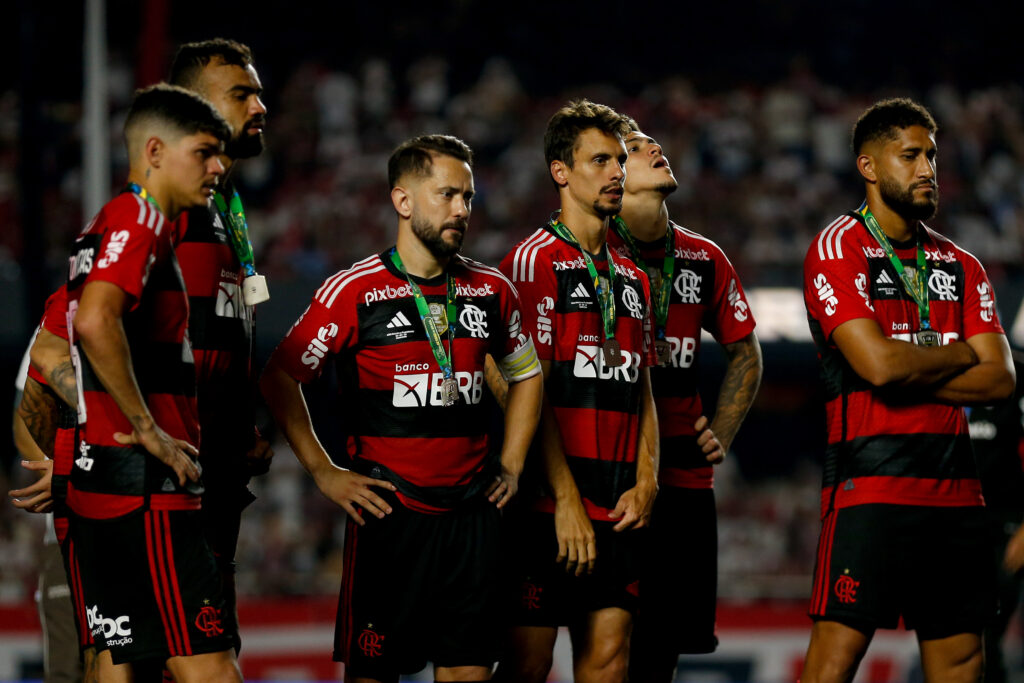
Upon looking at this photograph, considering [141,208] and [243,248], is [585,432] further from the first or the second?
[141,208]

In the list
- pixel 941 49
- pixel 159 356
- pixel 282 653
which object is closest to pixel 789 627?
pixel 282 653

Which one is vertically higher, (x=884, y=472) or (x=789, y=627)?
(x=884, y=472)

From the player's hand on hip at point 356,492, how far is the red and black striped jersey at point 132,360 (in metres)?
0.65

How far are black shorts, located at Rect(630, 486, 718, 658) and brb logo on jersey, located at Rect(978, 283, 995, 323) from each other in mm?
1375

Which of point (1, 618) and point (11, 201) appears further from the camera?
point (11, 201)

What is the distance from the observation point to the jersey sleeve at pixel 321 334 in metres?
4.62

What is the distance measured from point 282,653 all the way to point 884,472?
6.29m

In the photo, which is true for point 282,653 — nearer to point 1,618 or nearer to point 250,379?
point 1,618

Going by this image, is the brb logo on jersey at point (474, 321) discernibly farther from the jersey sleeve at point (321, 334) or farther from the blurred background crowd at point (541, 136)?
the blurred background crowd at point (541, 136)

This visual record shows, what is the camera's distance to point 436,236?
15.2ft

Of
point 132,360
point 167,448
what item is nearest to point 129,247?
point 132,360

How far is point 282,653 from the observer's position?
9.89 meters

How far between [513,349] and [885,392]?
4.70 ft

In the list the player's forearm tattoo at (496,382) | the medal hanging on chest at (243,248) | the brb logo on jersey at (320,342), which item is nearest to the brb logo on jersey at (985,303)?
the player's forearm tattoo at (496,382)
